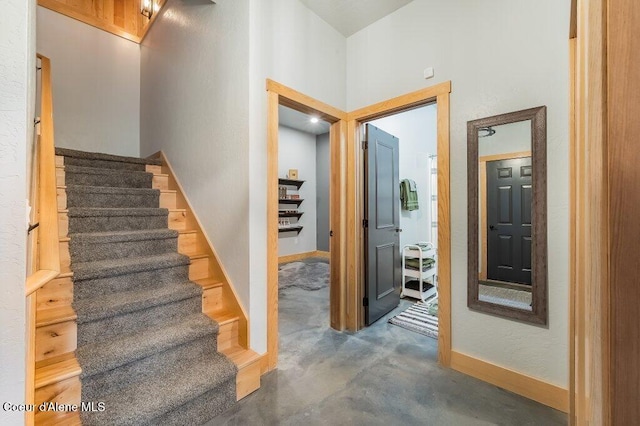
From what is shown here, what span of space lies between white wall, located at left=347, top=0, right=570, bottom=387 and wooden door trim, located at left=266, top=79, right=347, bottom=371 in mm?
630

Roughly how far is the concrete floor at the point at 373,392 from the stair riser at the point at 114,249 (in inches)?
50.7

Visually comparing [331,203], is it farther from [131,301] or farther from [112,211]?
[112,211]

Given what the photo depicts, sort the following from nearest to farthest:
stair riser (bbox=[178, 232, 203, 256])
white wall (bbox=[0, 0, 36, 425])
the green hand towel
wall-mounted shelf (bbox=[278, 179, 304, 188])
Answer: white wall (bbox=[0, 0, 36, 425]) → stair riser (bbox=[178, 232, 203, 256]) → the green hand towel → wall-mounted shelf (bbox=[278, 179, 304, 188])

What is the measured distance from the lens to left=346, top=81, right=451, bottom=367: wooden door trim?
6.62 ft

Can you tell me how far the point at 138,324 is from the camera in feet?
5.56

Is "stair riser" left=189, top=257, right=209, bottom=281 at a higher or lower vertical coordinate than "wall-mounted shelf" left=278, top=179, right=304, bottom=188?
lower

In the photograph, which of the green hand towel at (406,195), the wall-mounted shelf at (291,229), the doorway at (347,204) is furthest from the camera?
the wall-mounted shelf at (291,229)

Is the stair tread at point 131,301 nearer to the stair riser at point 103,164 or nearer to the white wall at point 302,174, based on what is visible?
the stair riser at point 103,164

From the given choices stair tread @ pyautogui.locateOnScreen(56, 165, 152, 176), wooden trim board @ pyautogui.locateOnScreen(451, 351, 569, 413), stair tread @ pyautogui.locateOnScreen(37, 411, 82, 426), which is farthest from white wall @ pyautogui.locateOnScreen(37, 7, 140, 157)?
wooden trim board @ pyautogui.locateOnScreen(451, 351, 569, 413)

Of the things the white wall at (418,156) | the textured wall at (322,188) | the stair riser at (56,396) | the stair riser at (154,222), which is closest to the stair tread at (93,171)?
the stair riser at (154,222)

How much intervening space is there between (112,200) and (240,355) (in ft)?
5.97

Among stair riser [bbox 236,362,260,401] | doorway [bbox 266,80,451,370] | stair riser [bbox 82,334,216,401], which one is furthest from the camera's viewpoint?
doorway [bbox 266,80,451,370]

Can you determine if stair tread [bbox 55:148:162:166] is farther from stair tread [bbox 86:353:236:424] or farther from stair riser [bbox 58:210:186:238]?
stair tread [bbox 86:353:236:424]

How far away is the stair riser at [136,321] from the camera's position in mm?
1543
